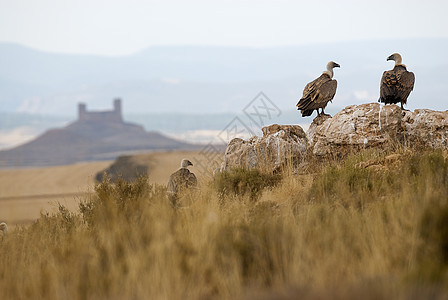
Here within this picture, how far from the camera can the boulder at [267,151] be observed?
12.4 m

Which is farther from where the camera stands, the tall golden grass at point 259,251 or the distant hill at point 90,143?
the distant hill at point 90,143

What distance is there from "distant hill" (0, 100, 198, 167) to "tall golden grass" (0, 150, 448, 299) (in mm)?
113573

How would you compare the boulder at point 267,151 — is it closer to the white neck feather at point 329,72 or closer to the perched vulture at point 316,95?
the perched vulture at point 316,95

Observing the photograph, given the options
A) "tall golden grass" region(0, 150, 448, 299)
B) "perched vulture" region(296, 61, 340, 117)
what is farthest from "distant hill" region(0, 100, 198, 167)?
"tall golden grass" region(0, 150, 448, 299)

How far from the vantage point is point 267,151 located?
12.6 meters

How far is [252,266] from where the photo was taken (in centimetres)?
629

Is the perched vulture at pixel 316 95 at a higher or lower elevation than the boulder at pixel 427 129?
higher

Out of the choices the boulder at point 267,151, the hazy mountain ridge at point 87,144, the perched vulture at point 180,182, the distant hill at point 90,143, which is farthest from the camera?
the distant hill at point 90,143

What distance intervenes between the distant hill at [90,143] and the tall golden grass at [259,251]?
373 feet

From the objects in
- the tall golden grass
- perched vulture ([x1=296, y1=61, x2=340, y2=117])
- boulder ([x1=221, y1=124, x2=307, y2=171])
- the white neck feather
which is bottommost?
the tall golden grass

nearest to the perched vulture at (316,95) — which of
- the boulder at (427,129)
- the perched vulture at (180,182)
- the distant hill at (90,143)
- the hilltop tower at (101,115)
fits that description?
the boulder at (427,129)

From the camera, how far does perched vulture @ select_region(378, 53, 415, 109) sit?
13070mm

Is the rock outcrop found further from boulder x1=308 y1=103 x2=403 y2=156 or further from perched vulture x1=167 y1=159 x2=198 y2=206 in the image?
perched vulture x1=167 y1=159 x2=198 y2=206

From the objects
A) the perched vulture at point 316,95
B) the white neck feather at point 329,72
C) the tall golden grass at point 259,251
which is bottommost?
the tall golden grass at point 259,251
